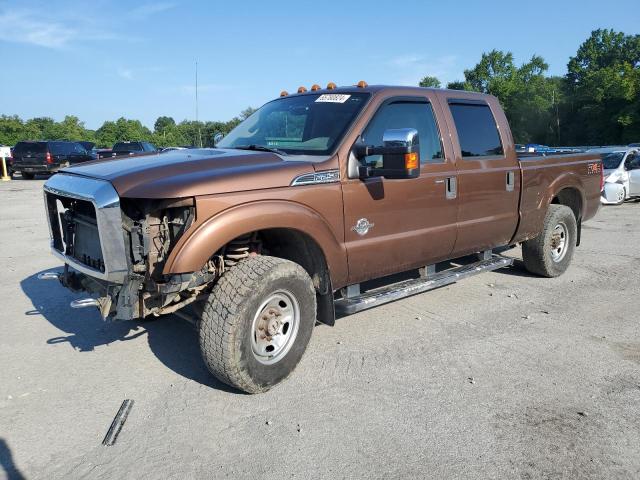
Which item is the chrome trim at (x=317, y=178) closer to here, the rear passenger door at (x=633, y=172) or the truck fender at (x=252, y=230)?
the truck fender at (x=252, y=230)

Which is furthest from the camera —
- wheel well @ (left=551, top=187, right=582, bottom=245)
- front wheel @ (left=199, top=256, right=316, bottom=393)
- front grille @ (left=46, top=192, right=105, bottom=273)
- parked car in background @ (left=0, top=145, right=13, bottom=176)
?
parked car in background @ (left=0, top=145, right=13, bottom=176)

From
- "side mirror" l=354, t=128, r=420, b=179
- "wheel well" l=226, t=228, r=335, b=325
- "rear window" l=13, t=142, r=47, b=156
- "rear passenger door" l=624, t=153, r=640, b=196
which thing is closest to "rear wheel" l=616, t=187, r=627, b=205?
"rear passenger door" l=624, t=153, r=640, b=196

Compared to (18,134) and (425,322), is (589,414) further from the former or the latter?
(18,134)

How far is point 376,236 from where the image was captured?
13.6 ft

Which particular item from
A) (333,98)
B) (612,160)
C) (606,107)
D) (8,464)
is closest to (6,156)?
(612,160)

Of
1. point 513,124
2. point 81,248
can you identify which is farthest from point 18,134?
point 81,248

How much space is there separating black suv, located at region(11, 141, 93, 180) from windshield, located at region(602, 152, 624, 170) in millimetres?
21365

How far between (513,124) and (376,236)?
66465 millimetres

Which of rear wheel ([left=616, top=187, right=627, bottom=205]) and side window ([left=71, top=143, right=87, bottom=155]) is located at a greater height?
side window ([left=71, top=143, right=87, bottom=155])

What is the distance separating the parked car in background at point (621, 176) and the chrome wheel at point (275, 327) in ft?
44.9

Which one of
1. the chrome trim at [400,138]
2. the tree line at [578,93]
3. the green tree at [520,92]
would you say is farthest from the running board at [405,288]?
the green tree at [520,92]

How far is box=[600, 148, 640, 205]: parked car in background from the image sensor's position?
14711 millimetres

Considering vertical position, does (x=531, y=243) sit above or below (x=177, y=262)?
below

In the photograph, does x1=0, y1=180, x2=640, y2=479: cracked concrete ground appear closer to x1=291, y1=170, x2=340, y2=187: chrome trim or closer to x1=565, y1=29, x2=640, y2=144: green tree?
x1=291, y1=170, x2=340, y2=187: chrome trim
